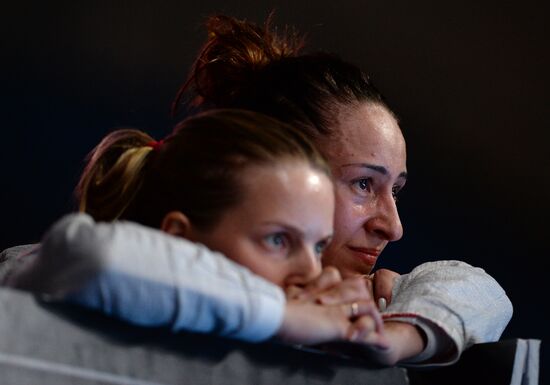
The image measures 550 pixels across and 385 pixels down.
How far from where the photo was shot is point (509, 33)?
2020mm

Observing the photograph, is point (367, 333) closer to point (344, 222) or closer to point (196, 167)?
point (196, 167)

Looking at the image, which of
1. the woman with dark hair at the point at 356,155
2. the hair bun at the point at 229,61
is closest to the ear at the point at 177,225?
the woman with dark hair at the point at 356,155

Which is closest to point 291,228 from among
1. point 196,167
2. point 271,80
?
point 196,167

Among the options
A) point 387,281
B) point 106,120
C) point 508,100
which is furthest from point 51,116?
point 508,100

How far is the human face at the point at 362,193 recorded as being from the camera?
1.24 m

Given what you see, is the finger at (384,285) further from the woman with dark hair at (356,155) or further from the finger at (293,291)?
the finger at (293,291)

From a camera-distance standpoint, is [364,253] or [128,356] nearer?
[128,356]

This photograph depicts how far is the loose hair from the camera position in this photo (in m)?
0.90

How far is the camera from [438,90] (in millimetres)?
2031

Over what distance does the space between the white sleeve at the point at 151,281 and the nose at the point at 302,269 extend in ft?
0.51

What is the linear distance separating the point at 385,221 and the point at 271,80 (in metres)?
0.28

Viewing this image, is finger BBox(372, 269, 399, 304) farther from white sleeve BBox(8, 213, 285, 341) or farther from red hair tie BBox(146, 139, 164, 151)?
white sleeve BBox(8, 213, 285, 341)

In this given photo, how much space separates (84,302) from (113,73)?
1215 mm

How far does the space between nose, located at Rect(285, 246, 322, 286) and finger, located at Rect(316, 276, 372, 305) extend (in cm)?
5
